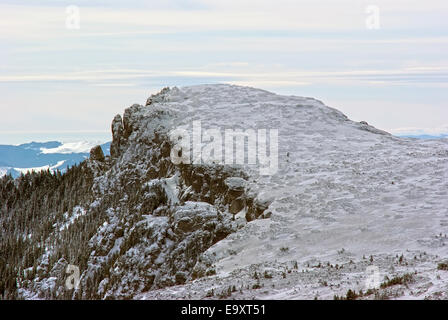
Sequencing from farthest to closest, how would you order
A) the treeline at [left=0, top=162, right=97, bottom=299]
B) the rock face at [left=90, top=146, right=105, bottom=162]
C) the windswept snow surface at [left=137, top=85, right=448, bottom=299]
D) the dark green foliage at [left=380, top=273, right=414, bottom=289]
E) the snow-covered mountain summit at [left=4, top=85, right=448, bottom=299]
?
the rock face at [left=90, top=146, right=105, bottom=162]
the treeline at [left=0, top=162, right=97, bottom=299]
the snow-covered mountain summit at [left=4, top=85, right=448, bottom=299]
the windswept snow surface at [left=137, top=85, right=448, bottom=299]
the dark green foliage at [left=380, top=273, right=414, bottom=289]

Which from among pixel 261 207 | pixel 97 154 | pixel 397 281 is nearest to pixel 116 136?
pixel 97 154

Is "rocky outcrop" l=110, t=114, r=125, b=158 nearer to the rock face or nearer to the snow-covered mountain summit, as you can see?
the snow-covered mountain summit

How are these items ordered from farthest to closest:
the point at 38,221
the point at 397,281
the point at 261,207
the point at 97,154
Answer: the point at 38,221 < the point at 97,154 < the point at 261,207 < the point at 397,281

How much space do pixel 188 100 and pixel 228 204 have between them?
26.1 metres

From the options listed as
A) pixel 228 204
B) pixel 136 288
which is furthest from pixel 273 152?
pixel 136 288

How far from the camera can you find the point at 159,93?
69938 mm

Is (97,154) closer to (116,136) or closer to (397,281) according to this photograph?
(116,136)

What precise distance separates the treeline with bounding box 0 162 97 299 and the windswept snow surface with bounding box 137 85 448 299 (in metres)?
30.6

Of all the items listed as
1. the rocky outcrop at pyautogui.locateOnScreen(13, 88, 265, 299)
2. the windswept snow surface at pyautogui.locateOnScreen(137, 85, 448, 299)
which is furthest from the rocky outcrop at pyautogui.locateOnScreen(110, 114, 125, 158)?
the windswept snow surface at pyautogui.locateOnScreen(137, 85, 448, 299)

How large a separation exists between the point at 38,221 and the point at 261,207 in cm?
7845

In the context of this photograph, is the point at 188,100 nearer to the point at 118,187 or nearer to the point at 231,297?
the point at 118,187

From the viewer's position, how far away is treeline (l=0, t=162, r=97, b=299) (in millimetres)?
74219

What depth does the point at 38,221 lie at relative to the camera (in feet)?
338

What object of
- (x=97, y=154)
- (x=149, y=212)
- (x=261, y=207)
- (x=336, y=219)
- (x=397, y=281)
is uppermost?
(x=397, y=281)
